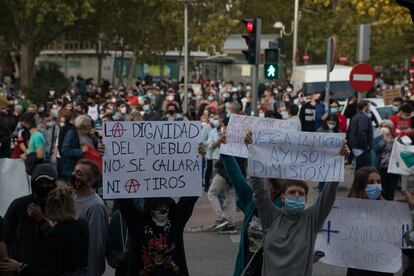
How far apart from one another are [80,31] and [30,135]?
119 ft

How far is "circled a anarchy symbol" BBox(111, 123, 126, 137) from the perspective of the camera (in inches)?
275

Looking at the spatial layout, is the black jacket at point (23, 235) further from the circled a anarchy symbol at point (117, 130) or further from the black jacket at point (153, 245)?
the circled a anarchy symbol at point (117, 130)

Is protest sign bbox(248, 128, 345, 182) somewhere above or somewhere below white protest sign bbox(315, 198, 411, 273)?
above

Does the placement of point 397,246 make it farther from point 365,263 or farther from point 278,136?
point 278,136

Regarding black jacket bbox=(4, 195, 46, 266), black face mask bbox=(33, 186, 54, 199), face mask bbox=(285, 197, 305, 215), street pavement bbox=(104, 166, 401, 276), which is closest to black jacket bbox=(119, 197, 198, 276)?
black face mask bbox=(33, 186, 54, 199)

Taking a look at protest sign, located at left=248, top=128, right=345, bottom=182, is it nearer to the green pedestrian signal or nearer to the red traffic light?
the red traffic light

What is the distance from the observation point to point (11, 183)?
834 centimetres

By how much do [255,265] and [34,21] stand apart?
39.6 m

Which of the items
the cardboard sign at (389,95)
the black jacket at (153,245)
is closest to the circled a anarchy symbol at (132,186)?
the black jacket at (153,245)

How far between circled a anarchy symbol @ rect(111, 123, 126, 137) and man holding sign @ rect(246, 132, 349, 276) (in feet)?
3.65

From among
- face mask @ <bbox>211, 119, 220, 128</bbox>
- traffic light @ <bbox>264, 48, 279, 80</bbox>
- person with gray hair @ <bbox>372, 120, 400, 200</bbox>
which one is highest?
traffic light @ <bbox>264, 48, 279, 80</bbox>

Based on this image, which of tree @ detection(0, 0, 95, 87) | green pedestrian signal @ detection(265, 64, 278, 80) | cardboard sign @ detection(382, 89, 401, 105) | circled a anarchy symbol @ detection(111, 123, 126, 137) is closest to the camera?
circled a anarchy symbol @ detection(111, 123, 126, 137)

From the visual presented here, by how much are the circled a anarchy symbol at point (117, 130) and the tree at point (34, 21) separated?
33830mm

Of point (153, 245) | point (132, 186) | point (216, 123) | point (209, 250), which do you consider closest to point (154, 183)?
point (132, 186)
